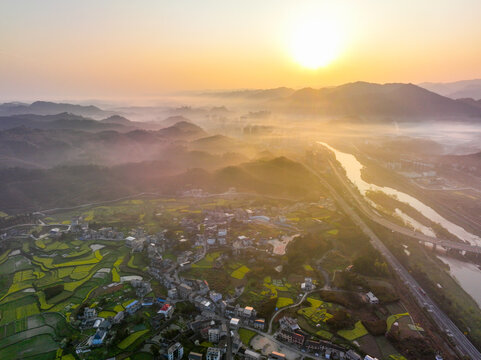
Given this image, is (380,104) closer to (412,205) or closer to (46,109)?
(412,205)

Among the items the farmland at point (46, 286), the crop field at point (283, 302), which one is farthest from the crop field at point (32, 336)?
the crop field at point (283, 302)

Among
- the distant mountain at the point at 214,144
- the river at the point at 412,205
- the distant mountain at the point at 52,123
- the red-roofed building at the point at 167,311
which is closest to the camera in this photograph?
the red-roofed building at the point at 167,311

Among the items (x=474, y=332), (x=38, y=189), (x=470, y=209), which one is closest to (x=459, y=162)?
(x=470, y=209)

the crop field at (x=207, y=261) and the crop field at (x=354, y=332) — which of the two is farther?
the crop field at (x=207, y=261)

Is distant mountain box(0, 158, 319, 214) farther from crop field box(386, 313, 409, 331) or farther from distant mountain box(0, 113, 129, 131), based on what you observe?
distant mountain box(0, 113, 129, 131)

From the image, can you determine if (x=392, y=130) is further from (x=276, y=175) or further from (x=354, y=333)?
(x=354, y=333)

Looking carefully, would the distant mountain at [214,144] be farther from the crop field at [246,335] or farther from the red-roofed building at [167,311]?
the crop field at [246,335]

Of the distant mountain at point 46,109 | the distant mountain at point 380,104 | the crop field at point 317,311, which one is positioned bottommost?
the crop field at point 317,311
